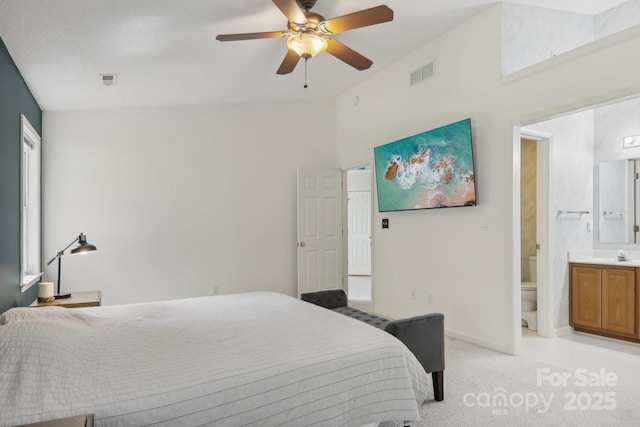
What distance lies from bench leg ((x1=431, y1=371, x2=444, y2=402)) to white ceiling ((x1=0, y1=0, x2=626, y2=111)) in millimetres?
2786

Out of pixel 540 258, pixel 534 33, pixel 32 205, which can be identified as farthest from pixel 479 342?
pixel 32 205

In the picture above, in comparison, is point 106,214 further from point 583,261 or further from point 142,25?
point 583,261

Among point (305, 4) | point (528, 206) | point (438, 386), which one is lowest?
point (438, 386)

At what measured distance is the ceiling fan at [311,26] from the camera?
2709 mm

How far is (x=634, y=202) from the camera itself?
4.40 meters

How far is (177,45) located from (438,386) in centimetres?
340

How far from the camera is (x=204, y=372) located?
65.7 inches

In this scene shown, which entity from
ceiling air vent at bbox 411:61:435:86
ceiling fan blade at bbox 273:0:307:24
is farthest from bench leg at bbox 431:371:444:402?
ceiling air vent at bbox 411:61:435:86

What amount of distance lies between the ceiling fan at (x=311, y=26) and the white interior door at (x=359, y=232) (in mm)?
6078

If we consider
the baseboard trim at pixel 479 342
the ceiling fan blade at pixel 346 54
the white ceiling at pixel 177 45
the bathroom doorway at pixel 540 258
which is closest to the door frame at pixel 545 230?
the bathroom doorway at pixel 540 258

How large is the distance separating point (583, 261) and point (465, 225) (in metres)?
1.45

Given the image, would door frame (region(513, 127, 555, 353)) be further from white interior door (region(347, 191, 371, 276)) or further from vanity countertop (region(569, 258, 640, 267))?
white interior door (region(347, 191, 371, 276))

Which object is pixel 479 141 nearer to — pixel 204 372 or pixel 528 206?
pixel 528 206

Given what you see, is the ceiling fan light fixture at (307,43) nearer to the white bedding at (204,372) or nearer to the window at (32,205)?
the white bedding at (204,372)
